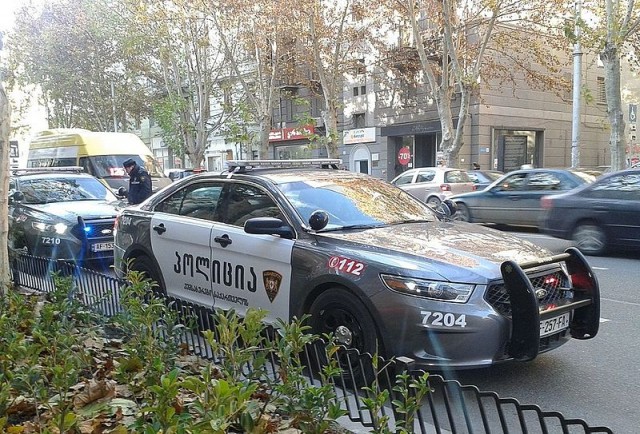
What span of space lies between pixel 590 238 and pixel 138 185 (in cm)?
921

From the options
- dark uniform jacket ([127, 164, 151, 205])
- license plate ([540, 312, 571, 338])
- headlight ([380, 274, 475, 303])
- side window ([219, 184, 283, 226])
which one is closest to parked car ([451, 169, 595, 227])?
dark uniform jacket ([127, 164, 151, 205])

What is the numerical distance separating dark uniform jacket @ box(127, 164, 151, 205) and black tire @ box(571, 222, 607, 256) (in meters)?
8.83

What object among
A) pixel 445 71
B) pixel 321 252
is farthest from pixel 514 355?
pixel 445 71

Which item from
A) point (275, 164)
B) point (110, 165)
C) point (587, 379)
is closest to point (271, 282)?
point (275, 164)

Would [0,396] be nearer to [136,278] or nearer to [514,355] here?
[136,278]

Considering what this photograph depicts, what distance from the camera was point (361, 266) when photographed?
4.34 meters

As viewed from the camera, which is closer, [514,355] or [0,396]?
[0,396]

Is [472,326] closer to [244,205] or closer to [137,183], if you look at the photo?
[244,205]

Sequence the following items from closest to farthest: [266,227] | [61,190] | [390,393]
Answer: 1. [390,393]
2. [266,227]
3. [61,190]

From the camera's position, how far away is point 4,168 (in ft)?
16.4

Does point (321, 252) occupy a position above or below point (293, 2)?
below

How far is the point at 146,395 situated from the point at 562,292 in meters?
3.11

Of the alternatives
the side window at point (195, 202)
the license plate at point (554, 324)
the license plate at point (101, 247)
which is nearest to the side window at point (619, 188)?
the license plate at point (554, 324)

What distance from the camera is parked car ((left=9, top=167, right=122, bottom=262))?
9227 millimetres
